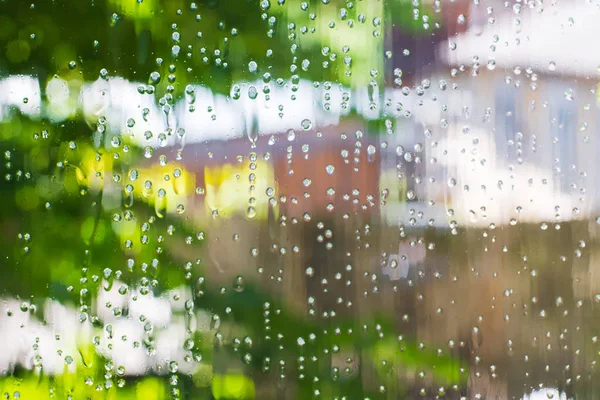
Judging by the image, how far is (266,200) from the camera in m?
0.66

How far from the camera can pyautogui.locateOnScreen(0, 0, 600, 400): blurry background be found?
2.15 ft

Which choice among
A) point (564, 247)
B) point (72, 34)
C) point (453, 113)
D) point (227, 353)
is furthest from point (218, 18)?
point (564, 247)

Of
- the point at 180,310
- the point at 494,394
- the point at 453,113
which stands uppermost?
the point at 453,113

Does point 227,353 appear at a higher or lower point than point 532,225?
lower

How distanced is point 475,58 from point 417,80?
0.09 metres

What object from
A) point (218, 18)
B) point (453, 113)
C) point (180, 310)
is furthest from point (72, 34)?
point (453, 113)

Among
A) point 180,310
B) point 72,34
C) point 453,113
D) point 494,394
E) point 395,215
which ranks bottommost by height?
point 494,394

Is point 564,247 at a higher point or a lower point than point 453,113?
lower

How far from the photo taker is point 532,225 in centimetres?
68

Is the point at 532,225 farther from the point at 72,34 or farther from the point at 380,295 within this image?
the point at 72,34

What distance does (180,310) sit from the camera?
654 mm

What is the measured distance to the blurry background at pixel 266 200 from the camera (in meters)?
0.65

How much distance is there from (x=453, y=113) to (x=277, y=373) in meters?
0.42

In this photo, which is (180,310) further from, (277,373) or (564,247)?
(564,247)
